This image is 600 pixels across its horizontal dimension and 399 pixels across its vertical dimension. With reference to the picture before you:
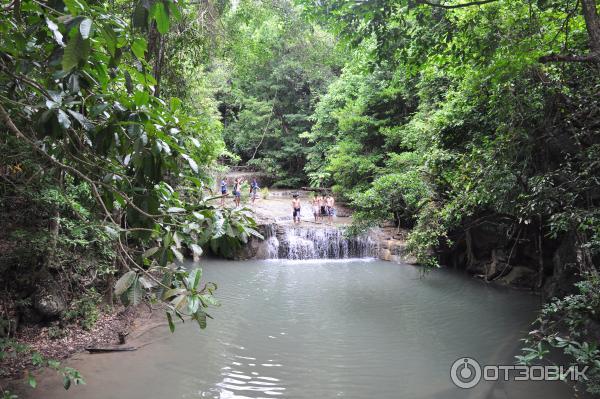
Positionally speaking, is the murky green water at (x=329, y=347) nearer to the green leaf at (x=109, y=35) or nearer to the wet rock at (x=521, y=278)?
the wet rock at (x=521, y=278)

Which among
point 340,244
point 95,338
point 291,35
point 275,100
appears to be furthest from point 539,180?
point 275,100

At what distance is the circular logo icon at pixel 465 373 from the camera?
17.3ft

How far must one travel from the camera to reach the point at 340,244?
51.0 feet

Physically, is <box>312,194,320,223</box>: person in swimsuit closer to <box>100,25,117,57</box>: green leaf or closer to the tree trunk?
the tree trunk

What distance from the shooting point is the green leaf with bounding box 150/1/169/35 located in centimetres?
162

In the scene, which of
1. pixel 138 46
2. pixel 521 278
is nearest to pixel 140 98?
pixel 138 46

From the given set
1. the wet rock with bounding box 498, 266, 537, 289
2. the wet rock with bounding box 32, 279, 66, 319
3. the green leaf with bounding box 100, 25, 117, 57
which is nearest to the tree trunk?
the green leaf with bounding box 100, 25, 117, 57

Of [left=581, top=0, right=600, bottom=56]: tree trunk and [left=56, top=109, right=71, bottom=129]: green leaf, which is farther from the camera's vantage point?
[left=581, top=0, right=600, bottom=56]: tree trunk

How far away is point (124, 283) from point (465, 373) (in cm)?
528

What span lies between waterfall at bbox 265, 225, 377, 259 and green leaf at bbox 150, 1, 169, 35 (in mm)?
13875

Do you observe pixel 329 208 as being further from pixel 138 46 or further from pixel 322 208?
pixel 138 46

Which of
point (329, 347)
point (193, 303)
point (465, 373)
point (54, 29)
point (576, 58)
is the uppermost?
point (576, 58)

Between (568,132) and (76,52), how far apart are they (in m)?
6.56

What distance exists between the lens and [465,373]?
564cm
